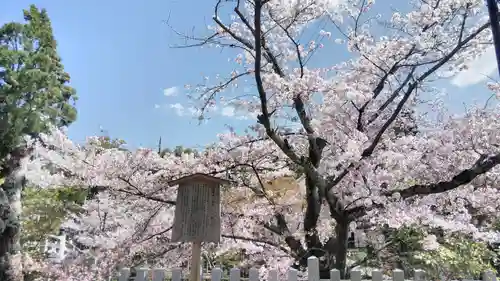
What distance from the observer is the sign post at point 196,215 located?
107 inches

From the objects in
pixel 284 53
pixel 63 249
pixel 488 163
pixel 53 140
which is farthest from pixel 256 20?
pixel 63 249

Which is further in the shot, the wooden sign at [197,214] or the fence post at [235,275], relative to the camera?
the fence post at [235,275]

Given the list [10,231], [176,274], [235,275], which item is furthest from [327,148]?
[10,231]

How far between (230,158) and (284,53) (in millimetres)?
1596

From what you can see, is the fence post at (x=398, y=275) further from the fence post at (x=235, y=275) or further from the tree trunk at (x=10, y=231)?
the tree trunk at (x=10, y=231)

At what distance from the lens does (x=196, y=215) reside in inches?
108

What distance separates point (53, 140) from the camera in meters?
4.41

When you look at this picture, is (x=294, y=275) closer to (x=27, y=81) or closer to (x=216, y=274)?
(x=216, y=274)

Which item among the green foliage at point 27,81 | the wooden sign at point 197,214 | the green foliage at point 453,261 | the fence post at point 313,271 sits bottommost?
the green foliage at point 453,261

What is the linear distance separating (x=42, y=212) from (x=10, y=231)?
1.35 m

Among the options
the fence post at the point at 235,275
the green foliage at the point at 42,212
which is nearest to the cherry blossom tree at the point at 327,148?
the fence post at the point at 235,275

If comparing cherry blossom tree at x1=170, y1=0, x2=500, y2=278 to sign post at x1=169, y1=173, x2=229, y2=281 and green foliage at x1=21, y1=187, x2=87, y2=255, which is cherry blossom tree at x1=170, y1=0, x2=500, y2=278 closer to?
sign post at x1=169, y1=173, x2=229, y2=281

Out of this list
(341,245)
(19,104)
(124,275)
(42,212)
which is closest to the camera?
(124,275)

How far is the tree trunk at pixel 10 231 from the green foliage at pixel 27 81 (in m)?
1.07
